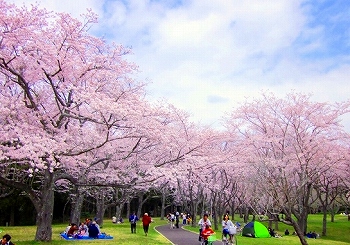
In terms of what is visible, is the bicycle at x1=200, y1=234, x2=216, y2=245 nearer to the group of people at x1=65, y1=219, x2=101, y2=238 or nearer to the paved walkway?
the paved walkway

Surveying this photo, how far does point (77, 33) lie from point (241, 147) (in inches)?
642

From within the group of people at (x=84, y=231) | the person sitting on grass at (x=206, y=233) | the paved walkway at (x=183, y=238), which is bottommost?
the paved walkway at (x=183, y=238)

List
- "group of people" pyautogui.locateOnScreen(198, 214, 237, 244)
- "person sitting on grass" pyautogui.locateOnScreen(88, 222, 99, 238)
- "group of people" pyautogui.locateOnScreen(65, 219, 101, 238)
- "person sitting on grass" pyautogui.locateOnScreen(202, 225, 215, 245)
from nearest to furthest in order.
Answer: "person sitting on grass" pyautogui.locateOnScreen(202, 225, 215, 245) < "group of people" pyautogui.locateOnScreen(198, 214, 237, 244) < "group of people" pyautogui.locateOnScreen(65, 219, 101, 238) < "person sitting on grass" pyautogui.locateOnScreen(88, 222, 99, 238)

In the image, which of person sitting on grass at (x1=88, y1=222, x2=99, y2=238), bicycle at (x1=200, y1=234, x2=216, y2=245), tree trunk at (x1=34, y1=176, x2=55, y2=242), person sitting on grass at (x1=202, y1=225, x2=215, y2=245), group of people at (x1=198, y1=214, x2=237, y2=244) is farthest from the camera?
person sitting on grass at (x1=88, y1=222, x2=99, y2=238)

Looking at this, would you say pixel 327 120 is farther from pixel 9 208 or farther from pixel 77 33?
pixel 9 208

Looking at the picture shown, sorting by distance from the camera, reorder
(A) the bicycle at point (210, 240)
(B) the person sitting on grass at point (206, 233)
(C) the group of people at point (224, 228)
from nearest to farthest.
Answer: (A) the bicycle at point (210, 240) < (B) the person sitting on grass at point (206, 233) < (C) the group of people at point (224, 228)

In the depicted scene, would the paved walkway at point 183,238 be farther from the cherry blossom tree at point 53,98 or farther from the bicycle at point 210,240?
the cherry blossom tree at point 53,98

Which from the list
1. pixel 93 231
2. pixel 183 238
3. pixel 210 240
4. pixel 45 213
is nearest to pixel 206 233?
pixel 210 240

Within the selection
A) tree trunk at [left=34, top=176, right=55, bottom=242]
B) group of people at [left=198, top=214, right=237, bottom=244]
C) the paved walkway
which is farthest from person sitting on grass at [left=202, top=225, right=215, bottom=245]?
tree trunk at [left=34, top=176, right=55, bottom=242]

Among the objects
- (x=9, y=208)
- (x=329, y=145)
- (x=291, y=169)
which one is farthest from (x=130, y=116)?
(x=9, y=208)

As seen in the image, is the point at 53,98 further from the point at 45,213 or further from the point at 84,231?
the point at 84,231

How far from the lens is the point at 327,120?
22906mm

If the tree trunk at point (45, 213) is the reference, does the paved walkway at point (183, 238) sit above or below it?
below

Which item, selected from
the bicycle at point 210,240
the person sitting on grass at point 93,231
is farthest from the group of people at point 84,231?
the bicycle at point 210,240
